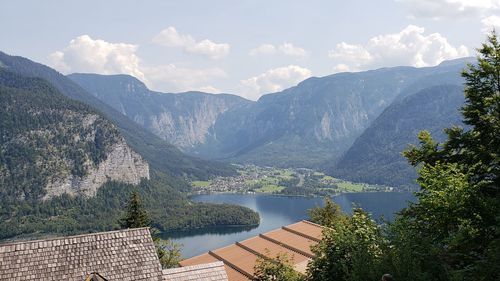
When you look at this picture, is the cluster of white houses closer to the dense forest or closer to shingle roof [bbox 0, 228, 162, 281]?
shingle roof [bbox 0, 228, 162, 281]

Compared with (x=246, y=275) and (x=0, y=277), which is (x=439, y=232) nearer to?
(x=0, y=277)

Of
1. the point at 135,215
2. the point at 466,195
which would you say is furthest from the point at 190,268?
the point at 135,215

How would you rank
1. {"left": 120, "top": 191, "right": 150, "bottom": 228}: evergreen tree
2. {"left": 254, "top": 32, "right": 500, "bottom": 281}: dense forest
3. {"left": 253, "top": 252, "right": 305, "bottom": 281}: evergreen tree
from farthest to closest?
{"left": 120, "top": 191, "right": 150, "bottom": 228}: evergreen tree < {"left": 253, "top": 252, "right": 305, "bottom": 281}: evergreen tree < {"left": 254, "top": 32, "right": 500, "bottom": 281}: dense forest

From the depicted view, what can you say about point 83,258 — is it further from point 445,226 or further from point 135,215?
point 135,215

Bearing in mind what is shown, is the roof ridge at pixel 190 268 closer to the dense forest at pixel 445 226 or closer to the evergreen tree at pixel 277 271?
the evergreen tree at pixel 277 271

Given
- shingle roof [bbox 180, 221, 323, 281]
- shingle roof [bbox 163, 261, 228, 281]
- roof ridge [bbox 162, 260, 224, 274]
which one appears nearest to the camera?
shingle roof [bbox 163, 261, 228, 281]

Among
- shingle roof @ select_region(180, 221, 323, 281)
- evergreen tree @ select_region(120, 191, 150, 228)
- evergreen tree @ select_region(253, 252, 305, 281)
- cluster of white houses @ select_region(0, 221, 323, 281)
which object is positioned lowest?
shingle roof @ select_region(180, 221, 323, 281)

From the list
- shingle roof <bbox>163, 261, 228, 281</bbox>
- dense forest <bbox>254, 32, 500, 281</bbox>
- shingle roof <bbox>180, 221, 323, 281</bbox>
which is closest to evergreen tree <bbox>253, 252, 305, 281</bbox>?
dense forest <bbox>254, 32, 500, 281</bbox>
